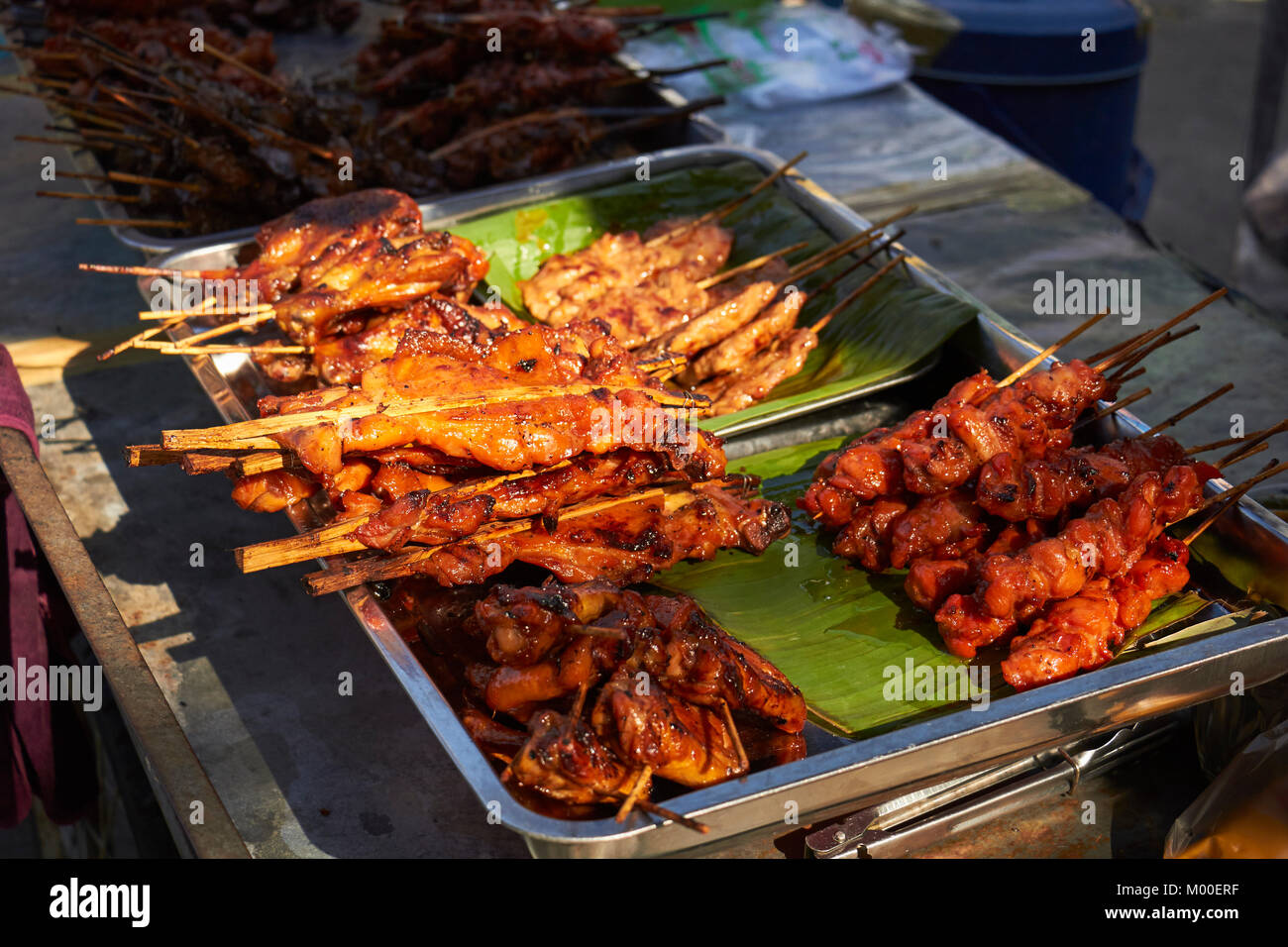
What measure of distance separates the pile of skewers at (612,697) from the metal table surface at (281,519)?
0.45m

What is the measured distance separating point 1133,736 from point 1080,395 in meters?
1.00

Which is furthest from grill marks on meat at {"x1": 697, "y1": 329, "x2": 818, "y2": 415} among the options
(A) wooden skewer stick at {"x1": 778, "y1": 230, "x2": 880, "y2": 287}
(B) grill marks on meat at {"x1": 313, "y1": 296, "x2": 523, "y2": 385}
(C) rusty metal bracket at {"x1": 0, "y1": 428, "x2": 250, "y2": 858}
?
(C) rusty metal bracket at {"x1": 0, "y1": 428, "x2": 250, "y2": 858}

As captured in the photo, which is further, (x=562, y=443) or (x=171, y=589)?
(x=171, y=589)

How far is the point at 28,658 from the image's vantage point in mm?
3779

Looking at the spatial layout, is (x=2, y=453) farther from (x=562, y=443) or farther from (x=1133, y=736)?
(x=1133, y=736)

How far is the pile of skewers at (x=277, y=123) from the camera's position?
486cm

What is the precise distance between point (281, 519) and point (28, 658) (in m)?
0.97

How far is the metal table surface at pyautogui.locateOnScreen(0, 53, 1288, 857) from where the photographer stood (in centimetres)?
299

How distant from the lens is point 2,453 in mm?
3539

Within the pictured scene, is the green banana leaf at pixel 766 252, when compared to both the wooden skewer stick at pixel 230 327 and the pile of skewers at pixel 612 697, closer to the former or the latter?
the wooden skewer stick at pixel 230 327
